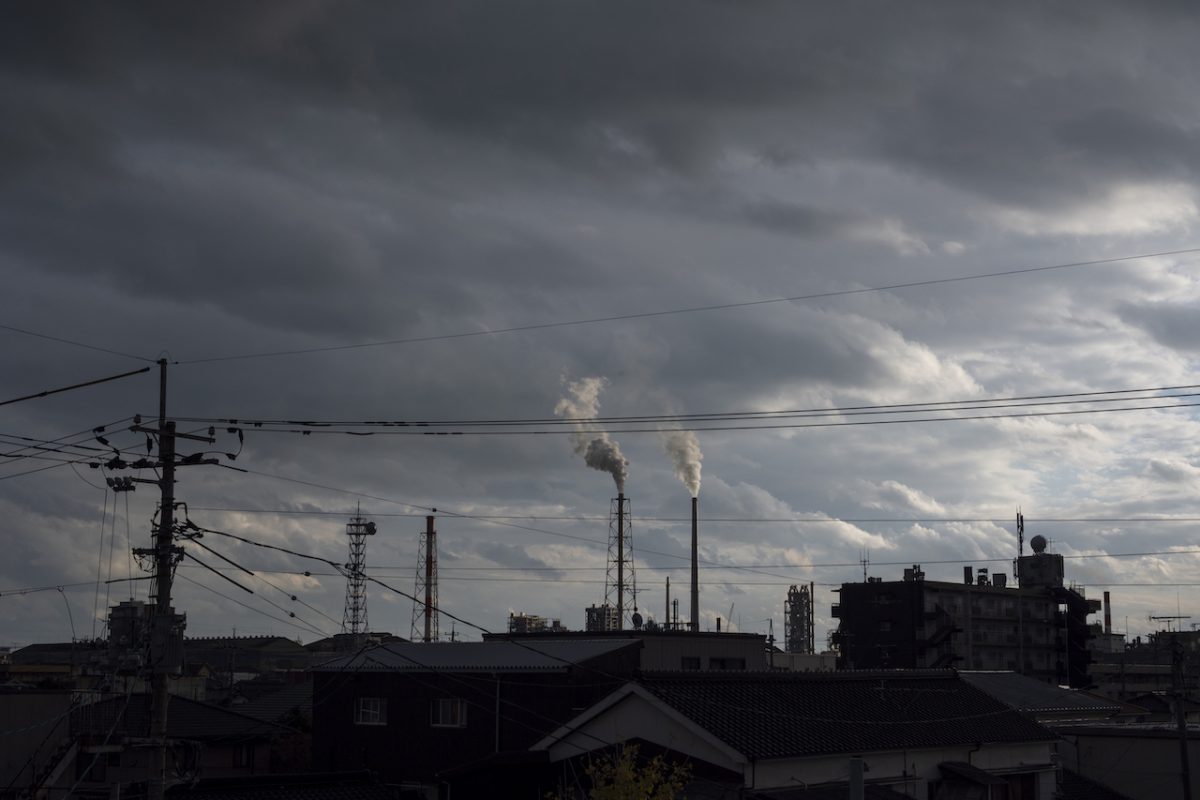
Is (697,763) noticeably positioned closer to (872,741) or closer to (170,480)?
(872,741)

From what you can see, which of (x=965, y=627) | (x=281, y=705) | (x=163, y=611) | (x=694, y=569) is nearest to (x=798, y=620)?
(x=965, y=627)

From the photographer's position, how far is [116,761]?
43.7m

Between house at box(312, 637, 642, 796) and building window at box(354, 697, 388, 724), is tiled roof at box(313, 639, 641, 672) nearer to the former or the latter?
house at box(312, 637, 642, 796)

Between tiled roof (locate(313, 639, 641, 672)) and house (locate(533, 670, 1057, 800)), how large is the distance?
904cm

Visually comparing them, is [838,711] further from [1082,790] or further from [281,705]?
[281,705]

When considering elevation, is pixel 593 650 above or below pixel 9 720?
above

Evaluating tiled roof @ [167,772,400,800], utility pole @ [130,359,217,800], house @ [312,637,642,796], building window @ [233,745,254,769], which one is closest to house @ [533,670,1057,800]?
tiled roof @ [167,772,400,800]

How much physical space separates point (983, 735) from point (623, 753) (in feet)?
45.3

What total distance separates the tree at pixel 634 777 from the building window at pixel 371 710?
16588mm

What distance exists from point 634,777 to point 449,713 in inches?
672

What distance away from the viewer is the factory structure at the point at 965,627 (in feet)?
315

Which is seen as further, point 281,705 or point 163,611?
point 281,705

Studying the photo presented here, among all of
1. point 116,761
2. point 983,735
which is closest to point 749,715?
point 983,735

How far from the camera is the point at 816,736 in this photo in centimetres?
3178
